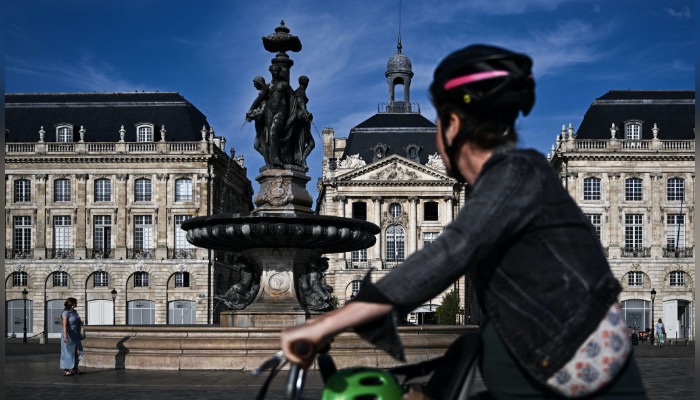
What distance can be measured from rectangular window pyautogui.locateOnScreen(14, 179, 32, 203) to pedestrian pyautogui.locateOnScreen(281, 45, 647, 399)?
66.4m

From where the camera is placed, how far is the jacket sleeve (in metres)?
1.91

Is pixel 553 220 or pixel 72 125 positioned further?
pixel 72 125

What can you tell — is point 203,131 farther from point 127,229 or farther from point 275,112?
point 275,112

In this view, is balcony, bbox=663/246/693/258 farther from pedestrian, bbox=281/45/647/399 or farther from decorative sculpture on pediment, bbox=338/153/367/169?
pedestrian, bbox=281/45/647/399

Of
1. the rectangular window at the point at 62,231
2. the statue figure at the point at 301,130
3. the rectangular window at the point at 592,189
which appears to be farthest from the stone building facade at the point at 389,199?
the statue figure at the point at 301,130

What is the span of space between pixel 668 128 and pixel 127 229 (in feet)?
129

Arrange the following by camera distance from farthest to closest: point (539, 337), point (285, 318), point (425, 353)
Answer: point (285, 318) < point (425, 353) < point (539, 337)

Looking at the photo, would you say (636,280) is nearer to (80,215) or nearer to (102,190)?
(102,190)

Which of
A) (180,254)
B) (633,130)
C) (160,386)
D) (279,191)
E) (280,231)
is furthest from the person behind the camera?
(633,130)

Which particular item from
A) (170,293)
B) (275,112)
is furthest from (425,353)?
(170,293)

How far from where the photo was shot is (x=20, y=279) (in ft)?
208

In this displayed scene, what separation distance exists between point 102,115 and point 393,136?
85.2 ft

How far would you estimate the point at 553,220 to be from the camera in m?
1.99

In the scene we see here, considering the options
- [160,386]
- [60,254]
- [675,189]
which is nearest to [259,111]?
[160,386]
